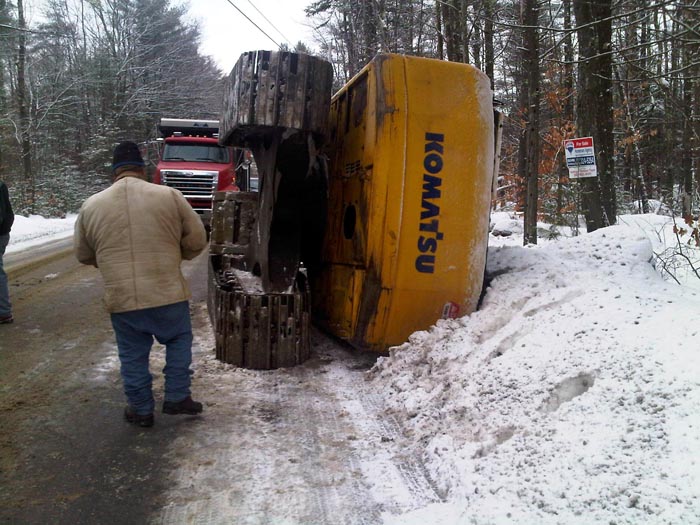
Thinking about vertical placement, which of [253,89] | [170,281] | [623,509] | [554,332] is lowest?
[623,509]

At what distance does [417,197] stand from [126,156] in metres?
2.15

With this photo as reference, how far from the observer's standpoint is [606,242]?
5.16m

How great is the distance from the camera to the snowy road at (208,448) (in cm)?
280

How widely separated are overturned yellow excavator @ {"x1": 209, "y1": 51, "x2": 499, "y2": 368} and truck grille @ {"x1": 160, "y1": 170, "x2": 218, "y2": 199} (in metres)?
9.39

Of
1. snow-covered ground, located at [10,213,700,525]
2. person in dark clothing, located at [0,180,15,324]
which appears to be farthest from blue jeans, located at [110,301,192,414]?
person in dark clothing, located at [0,180,15,324]

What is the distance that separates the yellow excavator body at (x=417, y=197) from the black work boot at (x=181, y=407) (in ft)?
4.97

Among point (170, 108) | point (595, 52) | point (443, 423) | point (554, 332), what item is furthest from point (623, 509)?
point (170, 108)

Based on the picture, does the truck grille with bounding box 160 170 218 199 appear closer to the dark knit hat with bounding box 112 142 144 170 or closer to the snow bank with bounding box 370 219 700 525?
the dark knit hat with bounding box 112 142 144 170

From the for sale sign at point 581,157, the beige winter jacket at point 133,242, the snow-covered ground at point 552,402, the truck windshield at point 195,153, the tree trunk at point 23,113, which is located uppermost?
the tree trunk at point 23,113

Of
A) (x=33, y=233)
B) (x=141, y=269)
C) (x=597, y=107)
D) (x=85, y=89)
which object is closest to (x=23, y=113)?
(x=85, y=89)

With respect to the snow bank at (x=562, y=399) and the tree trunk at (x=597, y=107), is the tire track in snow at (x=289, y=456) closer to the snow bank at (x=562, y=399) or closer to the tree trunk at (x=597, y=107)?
the snow bank at (x=562, y=399)

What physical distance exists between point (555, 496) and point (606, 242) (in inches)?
127

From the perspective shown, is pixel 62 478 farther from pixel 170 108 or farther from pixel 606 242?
pixel 170 108

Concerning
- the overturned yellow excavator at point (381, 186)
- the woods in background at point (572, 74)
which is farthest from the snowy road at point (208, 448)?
the woods in background at point (572, 74)
